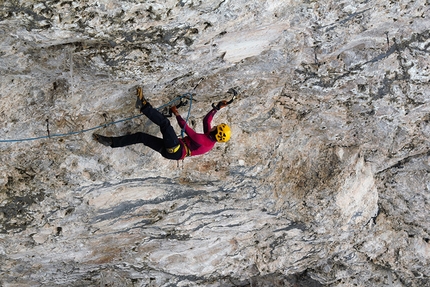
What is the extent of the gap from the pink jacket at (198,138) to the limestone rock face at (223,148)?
44cm

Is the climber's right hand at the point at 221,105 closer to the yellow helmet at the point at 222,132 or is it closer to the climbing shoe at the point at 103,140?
the yellow helmet at the point at 222,132

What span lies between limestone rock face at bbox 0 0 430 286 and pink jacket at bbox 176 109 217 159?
44 centimetres

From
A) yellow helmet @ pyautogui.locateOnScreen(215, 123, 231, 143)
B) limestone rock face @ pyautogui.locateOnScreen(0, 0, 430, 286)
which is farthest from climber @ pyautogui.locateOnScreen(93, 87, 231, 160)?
limestone rock face @ pyautogui.locateOnScreen(0, 0, 430, 286)

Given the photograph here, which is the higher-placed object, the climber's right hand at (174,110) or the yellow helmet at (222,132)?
the climber's right hand at (174,110)

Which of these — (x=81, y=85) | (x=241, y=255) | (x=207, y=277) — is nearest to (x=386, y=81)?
(x=81, y=85)

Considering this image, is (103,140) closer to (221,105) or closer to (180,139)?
(180,139)

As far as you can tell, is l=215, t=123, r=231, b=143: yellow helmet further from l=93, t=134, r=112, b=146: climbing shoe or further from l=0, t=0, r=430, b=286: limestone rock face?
l=93, t=134, r=112, b=146: climbing shoe

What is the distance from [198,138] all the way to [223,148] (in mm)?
1357

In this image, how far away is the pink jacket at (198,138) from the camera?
667cm

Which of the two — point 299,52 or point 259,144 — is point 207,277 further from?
point 299,52

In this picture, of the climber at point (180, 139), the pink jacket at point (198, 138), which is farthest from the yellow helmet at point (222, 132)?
the pink jacket at point (198, 138)

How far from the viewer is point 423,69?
6773 millimetres

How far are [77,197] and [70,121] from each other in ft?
6.19

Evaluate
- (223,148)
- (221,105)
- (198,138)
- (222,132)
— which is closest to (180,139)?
(198,138)
